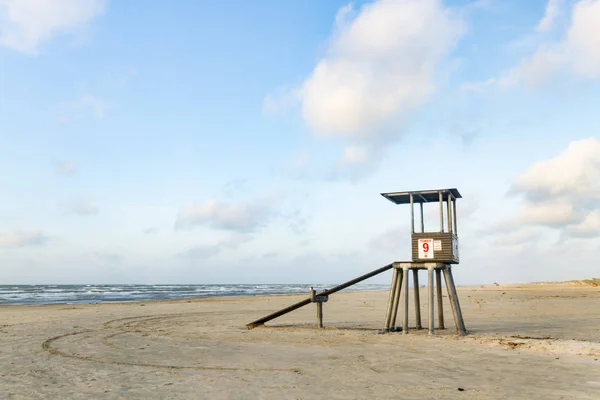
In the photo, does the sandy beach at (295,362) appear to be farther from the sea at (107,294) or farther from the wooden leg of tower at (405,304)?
the sea at (107,294)

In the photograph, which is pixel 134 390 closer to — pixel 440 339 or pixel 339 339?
pixel 339 339

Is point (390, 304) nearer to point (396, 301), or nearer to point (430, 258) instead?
point (396, 301)

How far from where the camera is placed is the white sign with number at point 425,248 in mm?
17938

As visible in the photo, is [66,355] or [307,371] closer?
[307,371]

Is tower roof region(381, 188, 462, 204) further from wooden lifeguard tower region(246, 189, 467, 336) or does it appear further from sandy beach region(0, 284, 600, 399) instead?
sandy beach region(0, 284, 600, 399)

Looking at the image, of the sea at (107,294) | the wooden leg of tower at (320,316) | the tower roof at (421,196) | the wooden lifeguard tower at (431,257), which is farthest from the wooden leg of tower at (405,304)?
the sea at (107,294)

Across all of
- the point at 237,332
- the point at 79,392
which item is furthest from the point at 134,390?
the point at 237,332

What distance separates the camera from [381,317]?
2538cm

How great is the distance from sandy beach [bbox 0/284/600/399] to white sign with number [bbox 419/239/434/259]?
2777 millimetres

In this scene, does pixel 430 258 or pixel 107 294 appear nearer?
pixel 430 258

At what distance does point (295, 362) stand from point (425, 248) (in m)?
7.87

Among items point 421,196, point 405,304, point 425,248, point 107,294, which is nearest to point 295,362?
point 405,304

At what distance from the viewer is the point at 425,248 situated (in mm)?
18016

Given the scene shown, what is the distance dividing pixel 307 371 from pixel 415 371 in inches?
93.5
